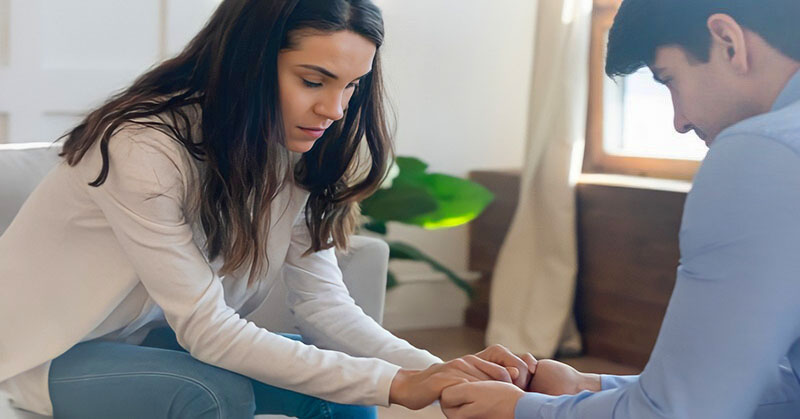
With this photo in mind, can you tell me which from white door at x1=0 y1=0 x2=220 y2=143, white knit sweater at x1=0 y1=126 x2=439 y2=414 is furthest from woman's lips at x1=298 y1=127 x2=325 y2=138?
white door at x1=0 y1=0 x2=220 y2=143

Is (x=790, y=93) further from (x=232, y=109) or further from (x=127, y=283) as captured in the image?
(x=127, y=283)

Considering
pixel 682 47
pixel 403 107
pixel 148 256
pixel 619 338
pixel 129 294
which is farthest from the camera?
pixel 403 107

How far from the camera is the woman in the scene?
1.30 m

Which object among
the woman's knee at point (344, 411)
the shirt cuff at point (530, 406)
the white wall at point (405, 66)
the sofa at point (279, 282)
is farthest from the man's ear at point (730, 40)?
the white wall at point (405, 66)

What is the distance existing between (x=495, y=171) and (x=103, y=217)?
2488 millimetres

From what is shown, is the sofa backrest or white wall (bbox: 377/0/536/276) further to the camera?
white wall (bbox: 377/0/536/276)

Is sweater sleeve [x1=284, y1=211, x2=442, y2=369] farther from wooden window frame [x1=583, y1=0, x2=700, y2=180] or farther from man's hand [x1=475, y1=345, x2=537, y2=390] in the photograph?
wooden window frame [x1=583, y1=0, x2=700, y2=180]

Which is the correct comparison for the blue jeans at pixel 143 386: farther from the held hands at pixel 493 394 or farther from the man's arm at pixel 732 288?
the man's arm at pixel 732 288

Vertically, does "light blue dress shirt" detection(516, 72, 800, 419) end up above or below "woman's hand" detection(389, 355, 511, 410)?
above

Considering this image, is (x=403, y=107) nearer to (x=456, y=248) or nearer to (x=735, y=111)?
(x=456, y=248)

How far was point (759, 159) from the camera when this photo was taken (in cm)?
92

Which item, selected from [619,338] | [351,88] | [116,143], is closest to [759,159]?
[351,88]

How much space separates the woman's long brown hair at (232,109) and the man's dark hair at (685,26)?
42cm

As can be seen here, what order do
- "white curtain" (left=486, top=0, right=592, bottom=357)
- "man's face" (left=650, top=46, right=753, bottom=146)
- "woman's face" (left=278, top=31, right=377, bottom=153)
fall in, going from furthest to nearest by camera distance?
1. "white curtain" (left=486, top=0, right=592, bottom=357)
2. "woman's face" (left=278, top=31, right=377, bottom=153)
3. "man's face" (left=650, top=46, right=753, bottom=146)
